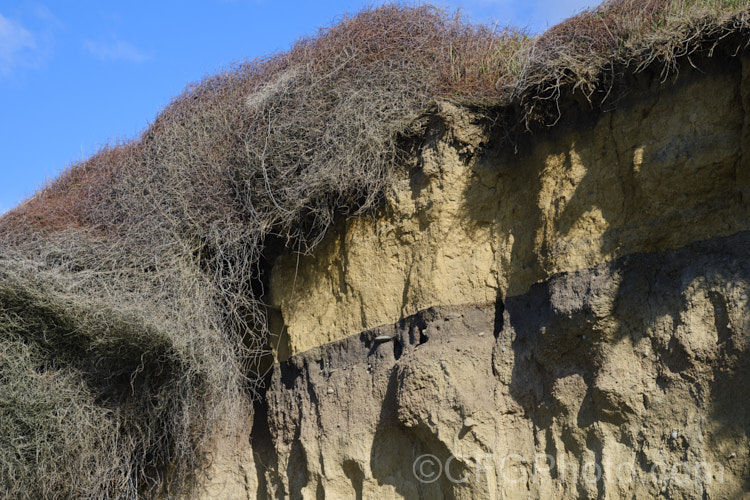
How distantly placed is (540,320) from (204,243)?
139 inches

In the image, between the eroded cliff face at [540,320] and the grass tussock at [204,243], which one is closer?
the eroded cliff face at [540,320]

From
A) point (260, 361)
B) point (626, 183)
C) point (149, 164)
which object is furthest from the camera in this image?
point (149, 164)

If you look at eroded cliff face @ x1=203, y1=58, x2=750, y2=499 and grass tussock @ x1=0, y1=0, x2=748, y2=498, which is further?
grass tussock @ x1=0, y1=0, x2=748, y2=498

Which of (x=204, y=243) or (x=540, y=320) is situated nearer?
(x=540, y=320)

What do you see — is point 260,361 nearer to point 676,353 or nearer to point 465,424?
point 465,424

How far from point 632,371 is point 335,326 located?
2837 millimetres

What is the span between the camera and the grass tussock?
22.3 ft

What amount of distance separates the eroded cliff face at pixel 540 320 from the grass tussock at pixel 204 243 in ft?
1.21

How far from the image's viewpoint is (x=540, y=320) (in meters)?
5.80

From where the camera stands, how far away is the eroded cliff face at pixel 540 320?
16.4 feet

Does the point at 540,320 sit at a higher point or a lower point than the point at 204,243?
lower

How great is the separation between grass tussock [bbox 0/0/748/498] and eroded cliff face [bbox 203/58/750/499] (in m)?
0.37

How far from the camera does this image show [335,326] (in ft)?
23.4

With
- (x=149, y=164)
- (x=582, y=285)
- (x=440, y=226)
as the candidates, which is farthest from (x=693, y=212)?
(x=149, y=164)
